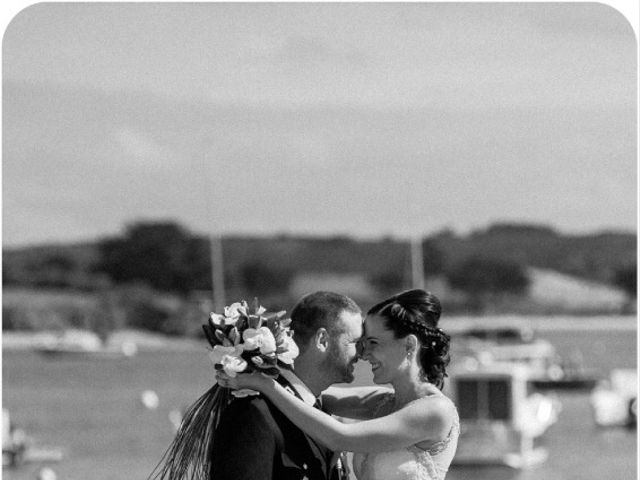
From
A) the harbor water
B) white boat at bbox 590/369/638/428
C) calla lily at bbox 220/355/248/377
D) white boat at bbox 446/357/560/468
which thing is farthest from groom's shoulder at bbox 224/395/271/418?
white boat at bbox 590/369/638/428

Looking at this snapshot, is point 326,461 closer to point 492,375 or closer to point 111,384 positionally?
point 492,375

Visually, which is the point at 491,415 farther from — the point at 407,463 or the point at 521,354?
the point at 521,354

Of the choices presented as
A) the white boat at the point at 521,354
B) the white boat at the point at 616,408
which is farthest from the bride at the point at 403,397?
the white boat at the point at 521,354

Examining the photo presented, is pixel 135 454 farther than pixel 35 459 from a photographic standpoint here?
Yes

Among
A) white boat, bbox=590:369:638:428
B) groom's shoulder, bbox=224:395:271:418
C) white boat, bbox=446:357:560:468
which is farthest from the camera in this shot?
white boat, bbox=590:369:638:428

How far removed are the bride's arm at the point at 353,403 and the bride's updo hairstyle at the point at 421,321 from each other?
469 mm

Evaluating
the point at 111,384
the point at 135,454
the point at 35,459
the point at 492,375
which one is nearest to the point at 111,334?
the point at 111,384

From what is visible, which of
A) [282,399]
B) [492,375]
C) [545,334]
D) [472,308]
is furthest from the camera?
[545,334]

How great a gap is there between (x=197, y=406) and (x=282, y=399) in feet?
1.45

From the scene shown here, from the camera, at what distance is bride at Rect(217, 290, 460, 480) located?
5785 millimetres

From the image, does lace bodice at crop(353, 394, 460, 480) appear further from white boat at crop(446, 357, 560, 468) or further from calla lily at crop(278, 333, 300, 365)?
white boat at crop(446, 357, 560, 468)

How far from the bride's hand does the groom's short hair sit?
0.71ft

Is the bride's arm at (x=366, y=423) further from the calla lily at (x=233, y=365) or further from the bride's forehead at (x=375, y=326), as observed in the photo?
the bride's forehead at (x=375, y=326)

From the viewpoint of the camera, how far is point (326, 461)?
592 centimetres
